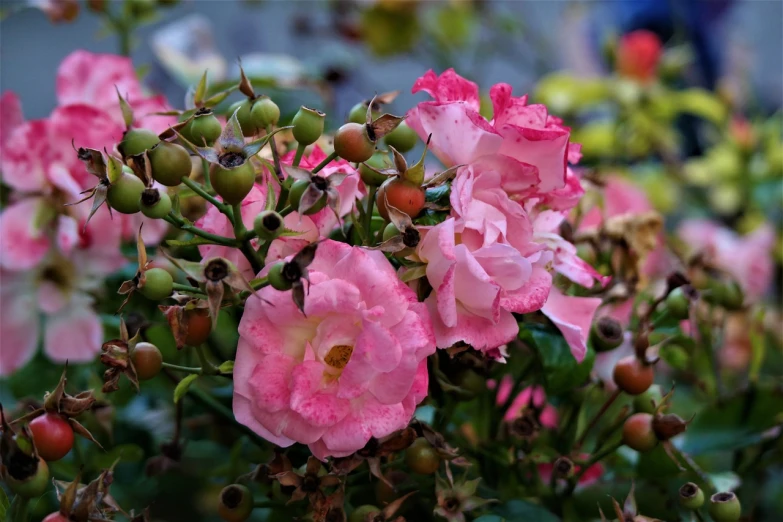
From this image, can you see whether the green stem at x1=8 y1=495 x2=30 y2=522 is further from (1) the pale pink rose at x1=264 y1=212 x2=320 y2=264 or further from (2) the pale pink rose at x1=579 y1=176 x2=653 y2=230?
(2) the pale pink rose at x1=579 y1=176 x2=653 y2=230

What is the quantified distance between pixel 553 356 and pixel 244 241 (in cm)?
12

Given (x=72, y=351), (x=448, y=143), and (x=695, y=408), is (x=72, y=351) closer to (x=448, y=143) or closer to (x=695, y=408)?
(x=448, y=143)

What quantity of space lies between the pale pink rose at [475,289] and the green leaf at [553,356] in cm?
4

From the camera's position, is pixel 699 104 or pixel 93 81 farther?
pixel 699 104

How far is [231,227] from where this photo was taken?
246 millimetres

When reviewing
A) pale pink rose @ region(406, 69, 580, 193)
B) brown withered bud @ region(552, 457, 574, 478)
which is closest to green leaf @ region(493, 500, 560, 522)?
brown withered bud @ region(552, 457, 574, 478)

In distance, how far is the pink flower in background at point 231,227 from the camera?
0.80 feet

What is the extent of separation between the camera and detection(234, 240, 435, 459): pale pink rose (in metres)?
0.23

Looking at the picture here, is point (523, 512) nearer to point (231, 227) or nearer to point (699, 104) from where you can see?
point (231, 227)

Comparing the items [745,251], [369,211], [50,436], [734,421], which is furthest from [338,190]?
[745,251]

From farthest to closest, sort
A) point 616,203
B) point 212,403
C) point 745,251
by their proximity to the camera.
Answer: point 745,251 < point 616,203 < point 212,403

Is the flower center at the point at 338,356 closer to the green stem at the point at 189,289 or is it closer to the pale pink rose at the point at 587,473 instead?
the green stem at the point at 189,289

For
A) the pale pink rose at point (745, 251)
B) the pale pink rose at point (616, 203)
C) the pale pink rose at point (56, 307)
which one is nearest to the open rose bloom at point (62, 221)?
the pale pink rose at point (56, 307)

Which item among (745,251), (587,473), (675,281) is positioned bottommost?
(745,251)
